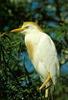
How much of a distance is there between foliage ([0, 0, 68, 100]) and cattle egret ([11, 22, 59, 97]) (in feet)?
0.15

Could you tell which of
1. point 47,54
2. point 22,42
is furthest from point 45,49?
point 22,42

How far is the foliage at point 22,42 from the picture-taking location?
2.18 metres

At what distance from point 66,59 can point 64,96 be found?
0.65m

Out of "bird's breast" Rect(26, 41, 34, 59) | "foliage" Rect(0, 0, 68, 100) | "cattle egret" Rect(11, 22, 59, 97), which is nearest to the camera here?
"foliage" Rect(0, 0, 68, 100)

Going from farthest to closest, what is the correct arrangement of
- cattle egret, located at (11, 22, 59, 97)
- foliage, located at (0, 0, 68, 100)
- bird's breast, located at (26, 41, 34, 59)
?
bird's breast, located at (26, 41, 34, 59) < cattle egret, located at (11, 22, 59, 97) < foliage, located at (0, 0, 68, 100)

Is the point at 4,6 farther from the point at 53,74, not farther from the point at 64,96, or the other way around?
the point at 53,74

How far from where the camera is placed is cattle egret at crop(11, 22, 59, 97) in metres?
2.62

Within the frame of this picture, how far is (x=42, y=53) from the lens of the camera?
2.78m

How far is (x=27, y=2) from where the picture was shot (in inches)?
182

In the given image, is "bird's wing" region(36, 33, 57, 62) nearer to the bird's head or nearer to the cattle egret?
the cattle egret

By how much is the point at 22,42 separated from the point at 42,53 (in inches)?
5.6

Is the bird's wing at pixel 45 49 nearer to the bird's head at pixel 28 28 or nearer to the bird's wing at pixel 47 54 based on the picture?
the bird's wing at pixel 47 54

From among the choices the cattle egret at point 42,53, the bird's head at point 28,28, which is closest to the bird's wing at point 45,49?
the cattle egret at point 42,53

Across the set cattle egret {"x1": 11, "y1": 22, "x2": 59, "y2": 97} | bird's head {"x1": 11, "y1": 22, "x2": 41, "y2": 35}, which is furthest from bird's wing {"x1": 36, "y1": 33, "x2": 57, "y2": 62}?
bird's head {"x1": 11, "y1": 22, "x2": 41, "y2": 35}
